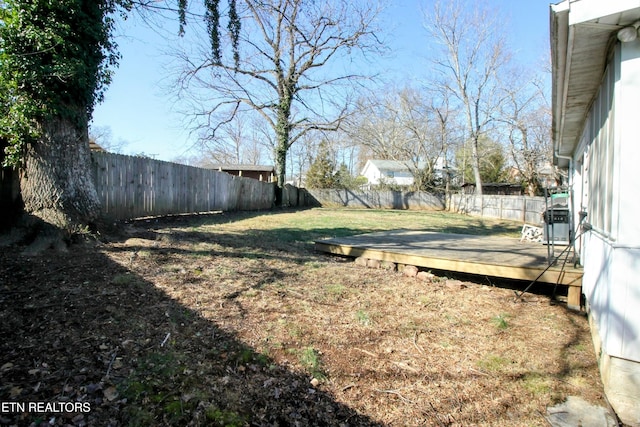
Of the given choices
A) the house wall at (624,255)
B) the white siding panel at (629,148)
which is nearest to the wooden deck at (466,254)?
the house wall at (624,255)

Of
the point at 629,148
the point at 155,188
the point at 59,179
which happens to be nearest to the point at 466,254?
the point at 629,148

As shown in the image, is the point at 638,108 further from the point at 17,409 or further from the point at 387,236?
the point at 387,236

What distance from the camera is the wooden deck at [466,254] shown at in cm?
422

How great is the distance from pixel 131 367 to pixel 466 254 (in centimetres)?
440

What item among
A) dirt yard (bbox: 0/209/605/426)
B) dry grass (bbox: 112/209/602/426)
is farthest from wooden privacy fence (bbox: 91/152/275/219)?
dry grass (bbox: 112/209/602/426)

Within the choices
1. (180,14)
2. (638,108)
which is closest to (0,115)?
(180,14)

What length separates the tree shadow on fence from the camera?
2029 millimetres

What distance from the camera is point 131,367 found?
2.38 meters

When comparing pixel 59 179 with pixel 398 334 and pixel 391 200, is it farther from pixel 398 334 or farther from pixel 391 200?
pixel 391 200

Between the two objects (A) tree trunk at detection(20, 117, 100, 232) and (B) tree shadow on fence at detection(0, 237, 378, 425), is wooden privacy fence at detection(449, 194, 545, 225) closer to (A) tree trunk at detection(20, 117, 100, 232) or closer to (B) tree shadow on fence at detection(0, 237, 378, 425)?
(B) tree shadow on fence at detection(0, 237, 378, 425)

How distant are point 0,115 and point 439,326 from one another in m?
5.46

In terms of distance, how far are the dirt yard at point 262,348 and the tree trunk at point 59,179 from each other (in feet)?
1.40

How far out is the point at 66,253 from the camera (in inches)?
165

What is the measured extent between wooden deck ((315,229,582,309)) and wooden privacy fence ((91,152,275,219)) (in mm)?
4039
